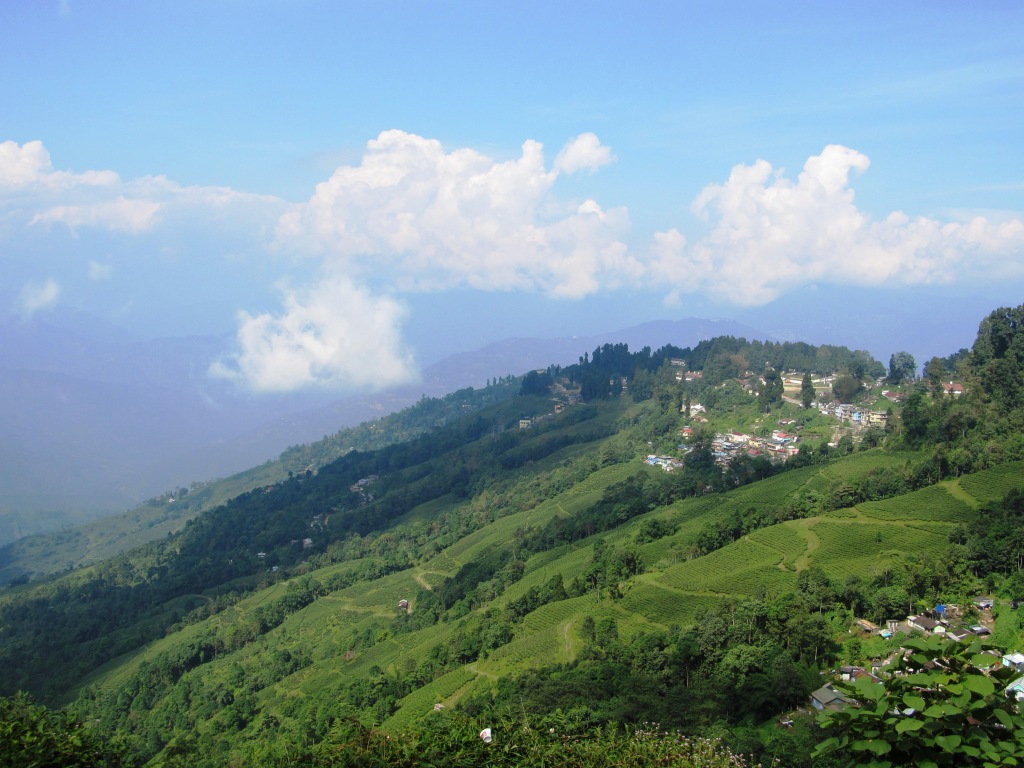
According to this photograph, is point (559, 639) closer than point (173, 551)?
Yes

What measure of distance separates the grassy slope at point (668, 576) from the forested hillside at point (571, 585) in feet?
0.54

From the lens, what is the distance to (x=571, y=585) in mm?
37844

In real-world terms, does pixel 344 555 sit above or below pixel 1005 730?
below

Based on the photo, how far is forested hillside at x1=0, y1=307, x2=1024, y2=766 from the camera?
928 inches

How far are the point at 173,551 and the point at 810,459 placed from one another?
191 feet

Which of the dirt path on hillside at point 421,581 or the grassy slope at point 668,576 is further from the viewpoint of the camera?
the dirt path on hillside at point 421,581

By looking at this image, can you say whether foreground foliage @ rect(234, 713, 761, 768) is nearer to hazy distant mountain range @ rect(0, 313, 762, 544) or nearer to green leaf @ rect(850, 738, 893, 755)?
green leaf @ rect(850, 738, 893, 755)

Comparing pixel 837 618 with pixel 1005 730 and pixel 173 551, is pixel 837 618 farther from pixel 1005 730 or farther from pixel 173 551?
pixel 173 551

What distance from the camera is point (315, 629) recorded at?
47156 millimetres

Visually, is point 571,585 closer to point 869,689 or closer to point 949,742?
point 869,689

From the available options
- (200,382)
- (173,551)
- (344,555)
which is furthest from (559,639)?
(200,382)

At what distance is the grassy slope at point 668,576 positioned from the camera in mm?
31266

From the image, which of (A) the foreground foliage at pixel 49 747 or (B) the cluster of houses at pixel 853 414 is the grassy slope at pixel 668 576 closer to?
(B) the cluster of houses at pixel 853 414

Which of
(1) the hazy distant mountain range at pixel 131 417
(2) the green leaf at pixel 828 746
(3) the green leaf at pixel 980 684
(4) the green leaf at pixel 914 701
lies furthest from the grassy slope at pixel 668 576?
(1) the hazy distant mountain range at pixel 131 417
